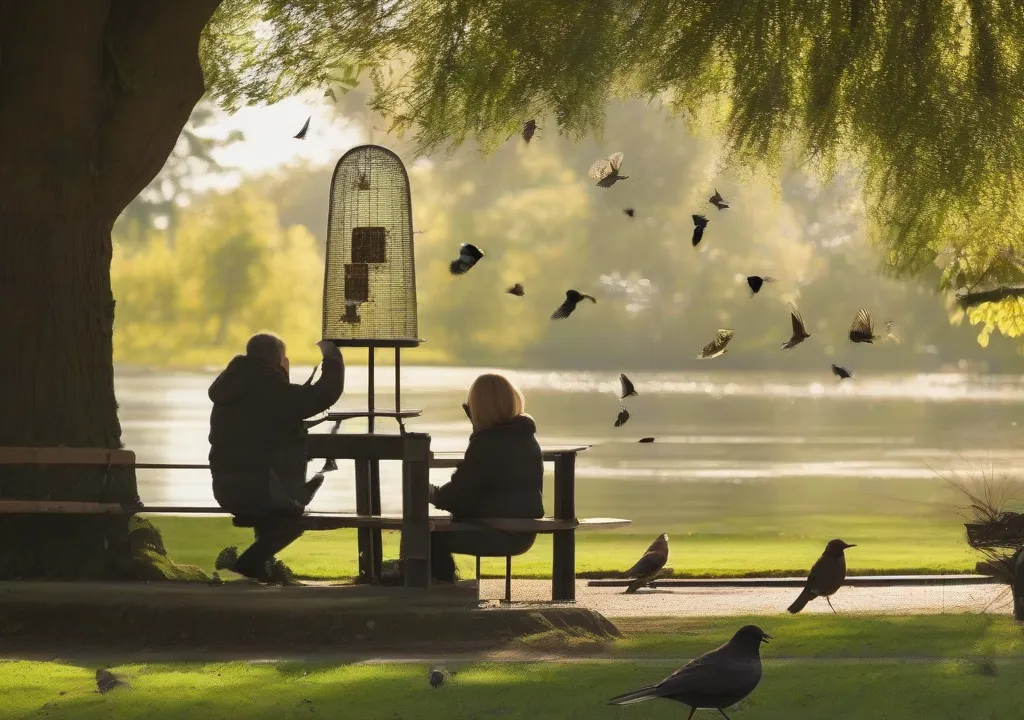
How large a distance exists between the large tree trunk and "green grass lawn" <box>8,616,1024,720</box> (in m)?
2.50

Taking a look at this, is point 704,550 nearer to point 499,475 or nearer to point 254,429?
point 499,475

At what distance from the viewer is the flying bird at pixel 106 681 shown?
25.7ft

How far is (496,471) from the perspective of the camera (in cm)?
992

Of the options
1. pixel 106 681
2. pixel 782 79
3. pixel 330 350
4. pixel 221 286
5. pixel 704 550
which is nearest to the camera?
pixel 106 681

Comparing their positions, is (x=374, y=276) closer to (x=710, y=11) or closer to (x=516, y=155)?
(x=710, y=11)

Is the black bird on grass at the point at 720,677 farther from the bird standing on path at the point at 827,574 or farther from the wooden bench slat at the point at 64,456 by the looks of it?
the wooden bench slat at the point at 64,456

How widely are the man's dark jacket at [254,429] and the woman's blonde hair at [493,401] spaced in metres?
0.94

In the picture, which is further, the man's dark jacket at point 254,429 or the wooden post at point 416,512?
the man's dark jacket at point 254,429

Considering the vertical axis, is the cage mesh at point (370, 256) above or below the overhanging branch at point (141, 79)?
below

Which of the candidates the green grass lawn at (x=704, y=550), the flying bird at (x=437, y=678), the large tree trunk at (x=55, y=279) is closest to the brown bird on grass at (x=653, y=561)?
the green grass lawn at (x=704, y=550)

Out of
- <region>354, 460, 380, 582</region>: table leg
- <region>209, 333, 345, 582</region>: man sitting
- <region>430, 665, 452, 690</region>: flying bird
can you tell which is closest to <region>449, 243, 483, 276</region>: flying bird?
<region>209, 333, 345, 582</region>: man sitting

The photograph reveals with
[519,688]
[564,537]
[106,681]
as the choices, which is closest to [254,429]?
[564,537]

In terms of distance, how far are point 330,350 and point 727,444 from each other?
32433 millimetres

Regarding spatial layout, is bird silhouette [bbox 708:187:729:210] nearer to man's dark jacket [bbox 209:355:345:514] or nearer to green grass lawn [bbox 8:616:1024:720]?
man's dark jacket [bbox 209:355:345:514]
